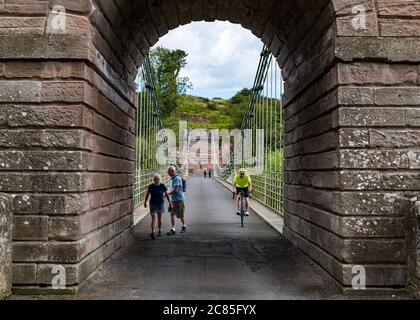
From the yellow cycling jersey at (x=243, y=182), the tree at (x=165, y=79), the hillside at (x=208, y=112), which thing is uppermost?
the hillside at (x=208, y=112)

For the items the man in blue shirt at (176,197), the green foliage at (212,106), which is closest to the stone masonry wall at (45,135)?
the man in blue shirt at (176,197)

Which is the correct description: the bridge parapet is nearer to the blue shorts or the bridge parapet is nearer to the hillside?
the blue shorts

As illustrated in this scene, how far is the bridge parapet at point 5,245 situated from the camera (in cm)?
450

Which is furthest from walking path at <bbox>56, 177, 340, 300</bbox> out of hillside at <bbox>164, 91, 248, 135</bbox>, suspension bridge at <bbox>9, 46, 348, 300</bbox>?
hillside at <bbox>164, 91, 248, 135</bbox>

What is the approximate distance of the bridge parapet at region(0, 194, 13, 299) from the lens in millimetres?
4500

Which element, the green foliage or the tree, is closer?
the tree

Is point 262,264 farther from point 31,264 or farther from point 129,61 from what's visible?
point 129,61

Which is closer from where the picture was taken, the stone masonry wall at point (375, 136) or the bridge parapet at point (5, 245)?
the bridge parapet at point (5, 245)

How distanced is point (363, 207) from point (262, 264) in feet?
6.35

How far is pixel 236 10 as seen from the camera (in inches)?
318

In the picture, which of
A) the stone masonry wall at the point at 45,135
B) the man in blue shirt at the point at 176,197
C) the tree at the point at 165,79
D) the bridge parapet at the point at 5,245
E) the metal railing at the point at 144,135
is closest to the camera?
the bridge parapet at the point at 5,245

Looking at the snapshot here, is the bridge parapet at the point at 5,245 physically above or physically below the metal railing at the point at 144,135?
below

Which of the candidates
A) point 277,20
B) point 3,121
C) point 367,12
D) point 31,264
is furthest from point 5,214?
point 277,20

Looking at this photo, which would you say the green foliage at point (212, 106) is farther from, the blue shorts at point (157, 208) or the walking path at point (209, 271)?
the walking path at point (209, 271)
